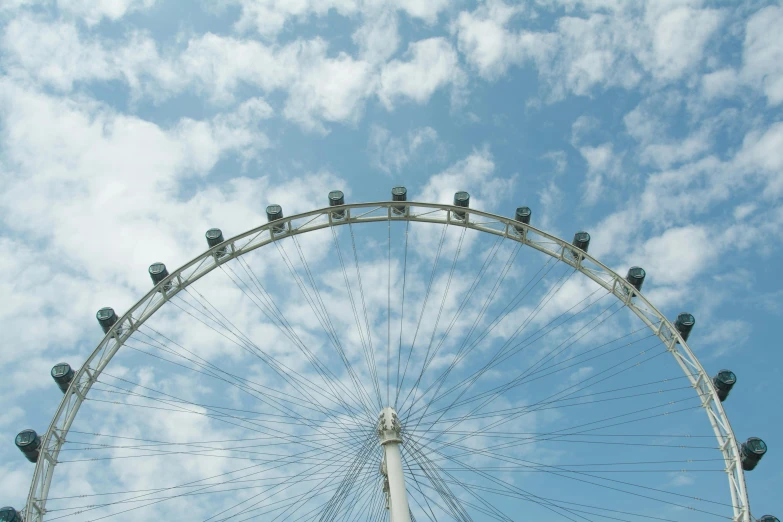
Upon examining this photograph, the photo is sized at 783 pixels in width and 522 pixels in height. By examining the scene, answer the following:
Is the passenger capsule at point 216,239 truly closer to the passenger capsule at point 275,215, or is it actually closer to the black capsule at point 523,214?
the passenger capsule at point 275,215

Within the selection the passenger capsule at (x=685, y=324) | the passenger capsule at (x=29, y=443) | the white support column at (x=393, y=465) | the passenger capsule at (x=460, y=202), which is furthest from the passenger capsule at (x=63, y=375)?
the passenger capsule at (x=685, y=324)

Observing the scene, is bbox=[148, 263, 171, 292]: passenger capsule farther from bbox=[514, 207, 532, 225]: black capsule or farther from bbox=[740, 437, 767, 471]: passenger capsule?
bbox=[740, 437, 767, 471]: passenger capsule

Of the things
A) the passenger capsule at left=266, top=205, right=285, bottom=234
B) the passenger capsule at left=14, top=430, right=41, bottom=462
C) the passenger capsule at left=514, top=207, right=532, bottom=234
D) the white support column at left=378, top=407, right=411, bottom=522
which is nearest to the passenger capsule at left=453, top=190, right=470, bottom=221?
the passenger capsule at left=514, top=207, right=532, bottom=234

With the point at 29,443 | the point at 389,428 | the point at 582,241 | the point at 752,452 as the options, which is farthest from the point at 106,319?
the point at 752,452

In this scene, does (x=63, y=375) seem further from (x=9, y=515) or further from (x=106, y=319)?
(x=9, y=515)

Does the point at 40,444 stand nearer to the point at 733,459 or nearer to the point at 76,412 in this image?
the point at 76,412

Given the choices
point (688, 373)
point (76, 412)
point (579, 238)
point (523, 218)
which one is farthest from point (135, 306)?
point (688, 373)

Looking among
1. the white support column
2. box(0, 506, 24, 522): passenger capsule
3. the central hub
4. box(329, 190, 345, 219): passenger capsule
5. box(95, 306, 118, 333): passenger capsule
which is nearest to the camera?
the white support column

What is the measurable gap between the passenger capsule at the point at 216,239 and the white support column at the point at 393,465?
9.82 meters

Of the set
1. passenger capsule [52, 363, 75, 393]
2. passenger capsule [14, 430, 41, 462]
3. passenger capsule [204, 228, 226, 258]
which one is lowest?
passenger capsule [14, 430, 41, 462]

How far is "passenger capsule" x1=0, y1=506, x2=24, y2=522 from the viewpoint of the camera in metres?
23.6

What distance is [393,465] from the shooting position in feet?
81.4

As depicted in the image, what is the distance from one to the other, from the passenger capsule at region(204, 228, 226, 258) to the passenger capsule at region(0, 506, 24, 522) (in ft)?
38.9

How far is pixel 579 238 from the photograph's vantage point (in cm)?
3105
